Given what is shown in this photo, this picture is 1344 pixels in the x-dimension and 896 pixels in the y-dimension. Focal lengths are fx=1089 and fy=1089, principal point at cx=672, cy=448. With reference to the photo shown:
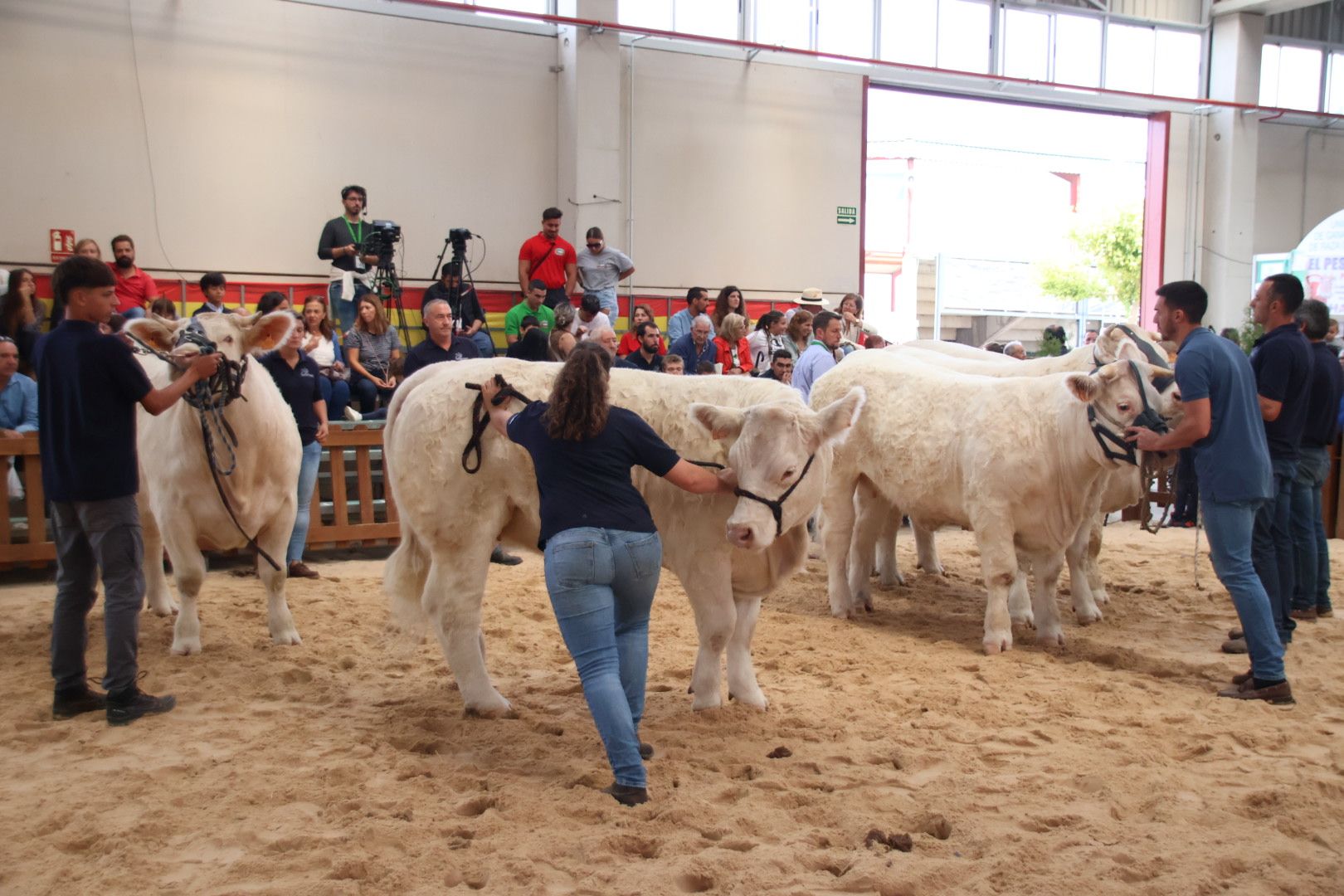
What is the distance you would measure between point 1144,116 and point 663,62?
34.4 ft

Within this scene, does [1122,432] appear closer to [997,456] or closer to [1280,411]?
[997,456]

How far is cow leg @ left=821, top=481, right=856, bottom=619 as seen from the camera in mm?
7711

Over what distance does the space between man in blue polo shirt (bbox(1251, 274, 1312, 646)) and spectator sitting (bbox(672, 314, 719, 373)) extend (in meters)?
5.63

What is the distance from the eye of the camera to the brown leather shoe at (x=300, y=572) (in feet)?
29.1

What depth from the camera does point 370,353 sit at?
1133 cm

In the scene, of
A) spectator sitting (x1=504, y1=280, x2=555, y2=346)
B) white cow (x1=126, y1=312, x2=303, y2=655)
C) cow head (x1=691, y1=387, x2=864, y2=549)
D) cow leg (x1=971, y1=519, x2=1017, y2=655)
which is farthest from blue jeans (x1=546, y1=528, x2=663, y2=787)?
spectator sitting (x1=504, y1=280, x2=555, y2=346)

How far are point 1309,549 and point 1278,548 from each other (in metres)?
1.40

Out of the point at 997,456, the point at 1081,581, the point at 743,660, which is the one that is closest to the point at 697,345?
the point at 1081,581

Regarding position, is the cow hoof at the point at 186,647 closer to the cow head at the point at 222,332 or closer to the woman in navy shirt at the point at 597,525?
the cow head at the point at 222,332

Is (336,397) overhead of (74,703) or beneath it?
overhead

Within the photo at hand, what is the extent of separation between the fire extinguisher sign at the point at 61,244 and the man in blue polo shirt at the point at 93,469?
8.36m

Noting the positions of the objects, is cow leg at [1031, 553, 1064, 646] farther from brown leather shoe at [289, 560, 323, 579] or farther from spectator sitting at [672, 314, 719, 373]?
brown leather shoe at [289, 560, 323, 579]

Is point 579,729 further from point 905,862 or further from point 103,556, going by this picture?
point 103,556

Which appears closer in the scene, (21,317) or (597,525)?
(597,525)
